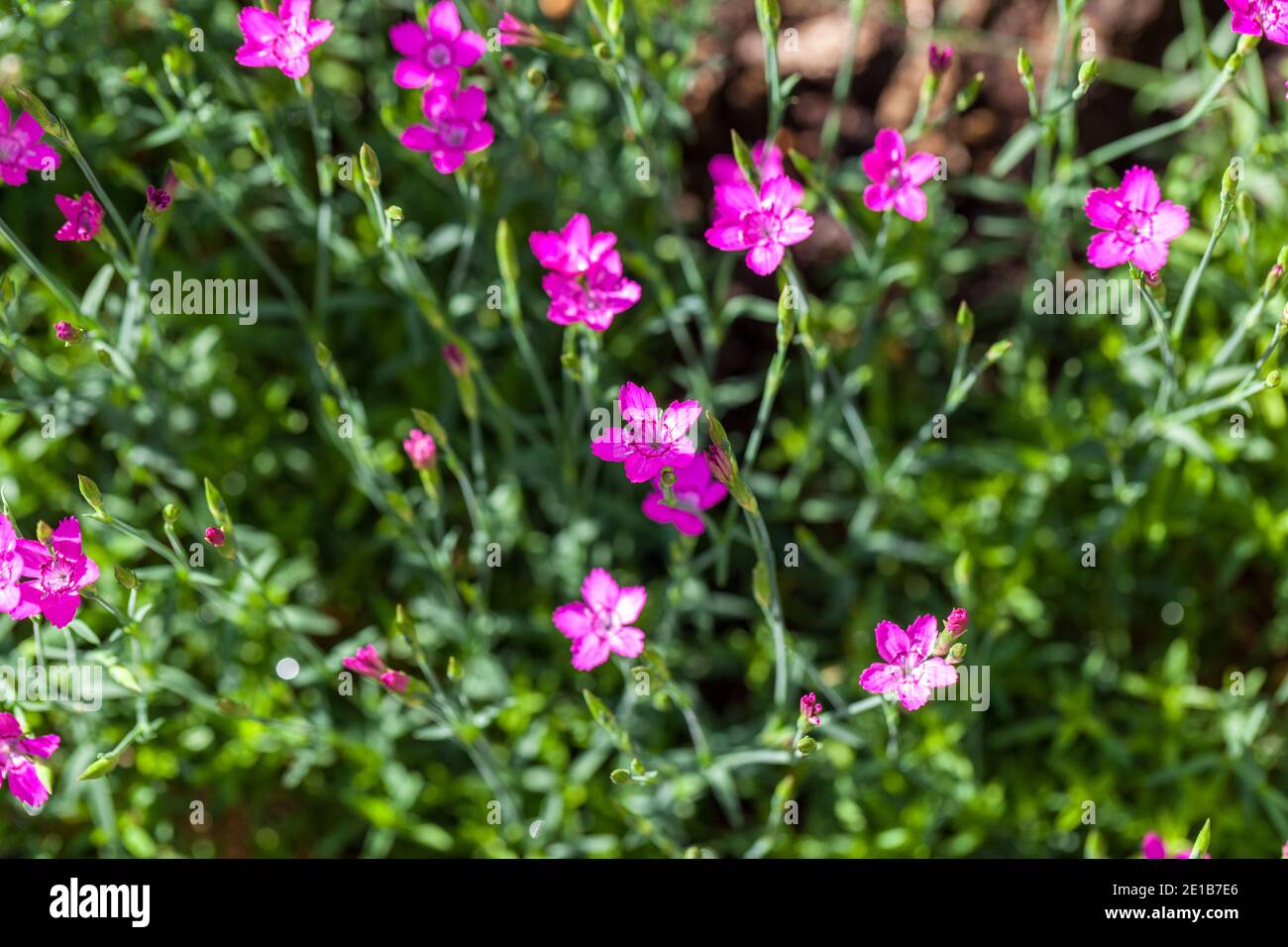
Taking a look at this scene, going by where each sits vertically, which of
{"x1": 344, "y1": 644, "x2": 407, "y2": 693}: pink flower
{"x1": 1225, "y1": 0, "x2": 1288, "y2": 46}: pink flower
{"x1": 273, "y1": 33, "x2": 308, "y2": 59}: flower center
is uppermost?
{"x1": 273, "y1": 33, "x2": 308, "y2": 59}: flower center

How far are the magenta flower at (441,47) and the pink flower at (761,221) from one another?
0.55m

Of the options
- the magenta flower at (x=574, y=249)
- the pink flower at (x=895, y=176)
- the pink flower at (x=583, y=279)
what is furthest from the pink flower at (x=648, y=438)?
the pink flower at (x=895, y=176)

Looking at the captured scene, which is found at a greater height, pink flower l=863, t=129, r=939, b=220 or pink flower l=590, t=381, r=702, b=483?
pink flower l=863, t=129, r=939, b=220

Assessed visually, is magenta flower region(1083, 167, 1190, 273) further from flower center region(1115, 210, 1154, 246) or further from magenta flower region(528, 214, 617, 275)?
magenta flower region(528, 214, 617, 275)

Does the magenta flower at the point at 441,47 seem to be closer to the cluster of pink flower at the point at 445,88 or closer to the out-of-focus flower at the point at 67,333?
the cluster of pink flower at the point at 445,88

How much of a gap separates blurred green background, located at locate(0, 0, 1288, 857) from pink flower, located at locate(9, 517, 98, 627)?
0.66 meters

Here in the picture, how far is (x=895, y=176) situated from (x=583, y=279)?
0.62 meters

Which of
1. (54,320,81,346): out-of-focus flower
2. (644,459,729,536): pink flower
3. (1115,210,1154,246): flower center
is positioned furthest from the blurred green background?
(1115,210,1154,246): flower center

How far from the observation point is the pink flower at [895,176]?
224 cm

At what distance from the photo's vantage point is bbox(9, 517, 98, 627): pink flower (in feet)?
6.44

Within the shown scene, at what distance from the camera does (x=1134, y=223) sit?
215 cm

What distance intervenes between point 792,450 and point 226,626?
148 cm

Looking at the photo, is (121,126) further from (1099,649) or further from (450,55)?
(1099,649)
